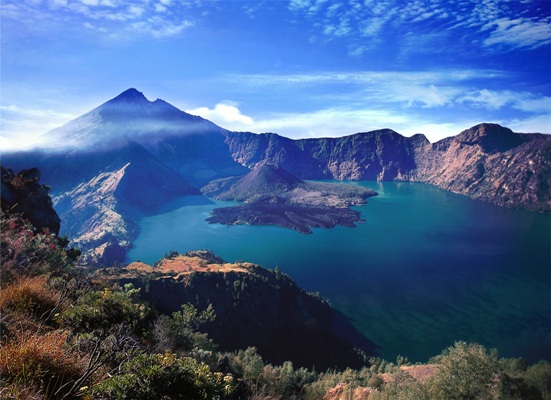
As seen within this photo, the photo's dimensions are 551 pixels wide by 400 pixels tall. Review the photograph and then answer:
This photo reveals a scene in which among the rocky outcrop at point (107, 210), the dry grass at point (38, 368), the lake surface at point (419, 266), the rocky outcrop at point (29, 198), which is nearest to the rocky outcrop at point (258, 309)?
the lake surface at point (419, 266)

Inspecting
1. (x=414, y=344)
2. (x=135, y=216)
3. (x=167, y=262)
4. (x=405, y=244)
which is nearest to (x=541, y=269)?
(x=405, y=244)

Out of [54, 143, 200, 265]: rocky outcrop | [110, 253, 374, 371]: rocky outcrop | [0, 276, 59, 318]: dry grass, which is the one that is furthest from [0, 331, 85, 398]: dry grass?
[54, 143, 200, 265]: rocky outcrop

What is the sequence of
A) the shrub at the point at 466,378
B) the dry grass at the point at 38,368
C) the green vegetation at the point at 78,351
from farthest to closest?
the shrub at the point at 466,378, the green vegetation at the point at 78,351, the dry grass at the point at 38,368

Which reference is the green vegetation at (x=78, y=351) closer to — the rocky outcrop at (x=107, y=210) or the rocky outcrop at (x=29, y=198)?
the rocky outcrop at (x=29, y=198)

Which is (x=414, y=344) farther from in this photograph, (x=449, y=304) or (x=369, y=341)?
(x=449, y=304)

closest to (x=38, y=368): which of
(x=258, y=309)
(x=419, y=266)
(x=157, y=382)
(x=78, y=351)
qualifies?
(x=78, y=351)

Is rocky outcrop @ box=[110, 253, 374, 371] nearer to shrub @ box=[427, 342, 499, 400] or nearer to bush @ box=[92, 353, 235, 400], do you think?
shrub @ box=[427, 342, 499, 400]
